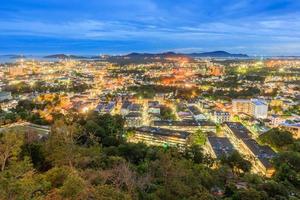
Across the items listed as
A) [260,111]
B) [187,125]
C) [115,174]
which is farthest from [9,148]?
[260,111]

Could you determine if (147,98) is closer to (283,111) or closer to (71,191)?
(283,111)

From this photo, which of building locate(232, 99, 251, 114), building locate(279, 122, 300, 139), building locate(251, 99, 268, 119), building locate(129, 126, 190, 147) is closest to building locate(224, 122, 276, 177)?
building locate(279, 122, 300, 139)

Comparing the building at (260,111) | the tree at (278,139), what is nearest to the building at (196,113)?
the building at (260,111)

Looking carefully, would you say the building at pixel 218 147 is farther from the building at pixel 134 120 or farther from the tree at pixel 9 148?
the tree at pixel 9 148

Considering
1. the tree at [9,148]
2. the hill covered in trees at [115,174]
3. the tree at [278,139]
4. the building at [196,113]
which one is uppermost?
the tree at [9,148]

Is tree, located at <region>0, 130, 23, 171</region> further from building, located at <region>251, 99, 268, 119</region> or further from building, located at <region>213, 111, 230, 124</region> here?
building, located at <region>251, 99, 268, 119</region>

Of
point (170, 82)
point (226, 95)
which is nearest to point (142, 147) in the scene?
point (226, 95)

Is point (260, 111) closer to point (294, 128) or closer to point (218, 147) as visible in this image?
point (294, 128)
